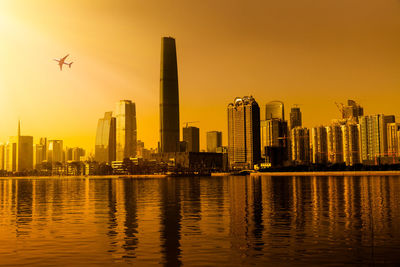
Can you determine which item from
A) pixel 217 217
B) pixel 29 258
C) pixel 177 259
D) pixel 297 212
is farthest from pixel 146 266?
pixel 297 212

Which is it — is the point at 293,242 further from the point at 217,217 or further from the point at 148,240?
the point at 217,217

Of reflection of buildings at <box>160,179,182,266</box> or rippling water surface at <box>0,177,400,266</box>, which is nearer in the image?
rippling water surface at <box>0,177,400,266</box>

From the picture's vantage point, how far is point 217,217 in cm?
5400

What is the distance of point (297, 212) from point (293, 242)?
22.6 meters

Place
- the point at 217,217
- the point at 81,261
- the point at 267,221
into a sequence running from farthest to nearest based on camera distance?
the point at 217,217
the point at 267,221
the point at 81,261

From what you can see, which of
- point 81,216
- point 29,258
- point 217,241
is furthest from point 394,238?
point 81,216

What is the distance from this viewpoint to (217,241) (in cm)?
3753

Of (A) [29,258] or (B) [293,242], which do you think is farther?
(B) [293,242]

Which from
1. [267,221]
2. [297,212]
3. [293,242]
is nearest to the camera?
[293,242]

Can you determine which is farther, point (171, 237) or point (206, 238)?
point (171, 237)

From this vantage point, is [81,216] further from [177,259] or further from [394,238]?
[394,238]

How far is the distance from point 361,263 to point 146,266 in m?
13.4

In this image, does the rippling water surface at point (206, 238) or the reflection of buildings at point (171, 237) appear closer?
the rippling water surface at point (206, 238)

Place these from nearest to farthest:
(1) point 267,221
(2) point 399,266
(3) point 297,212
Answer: (2) point 399,266 → (1) point 267,221 → (3) point 297,212
